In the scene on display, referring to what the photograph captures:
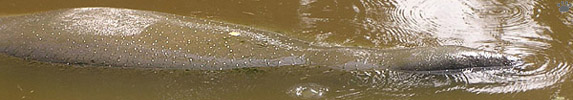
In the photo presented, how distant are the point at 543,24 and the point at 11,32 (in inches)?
159

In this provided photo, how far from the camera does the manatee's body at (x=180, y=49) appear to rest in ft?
11.7

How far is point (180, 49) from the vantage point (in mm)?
3641

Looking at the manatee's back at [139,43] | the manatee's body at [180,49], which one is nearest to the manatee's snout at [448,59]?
the manatee's body at [180,49]

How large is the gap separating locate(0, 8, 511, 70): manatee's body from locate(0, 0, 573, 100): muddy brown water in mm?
67

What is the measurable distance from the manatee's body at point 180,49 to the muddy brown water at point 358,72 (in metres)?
0.07

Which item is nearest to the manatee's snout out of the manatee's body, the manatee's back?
the manatee's body

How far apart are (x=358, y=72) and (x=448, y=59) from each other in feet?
1.96

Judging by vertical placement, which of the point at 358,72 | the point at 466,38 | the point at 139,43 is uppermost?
the point at 139,43

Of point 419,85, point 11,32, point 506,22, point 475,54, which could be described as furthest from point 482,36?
point 11,32

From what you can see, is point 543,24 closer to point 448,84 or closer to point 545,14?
point 545,14

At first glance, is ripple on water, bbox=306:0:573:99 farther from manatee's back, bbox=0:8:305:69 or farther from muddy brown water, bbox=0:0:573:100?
manatee's back, bbox=0:8:305:69

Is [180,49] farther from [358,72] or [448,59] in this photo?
[448,59]

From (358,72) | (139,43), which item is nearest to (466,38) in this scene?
(358,72)

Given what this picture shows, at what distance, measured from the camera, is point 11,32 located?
3.84 meters
